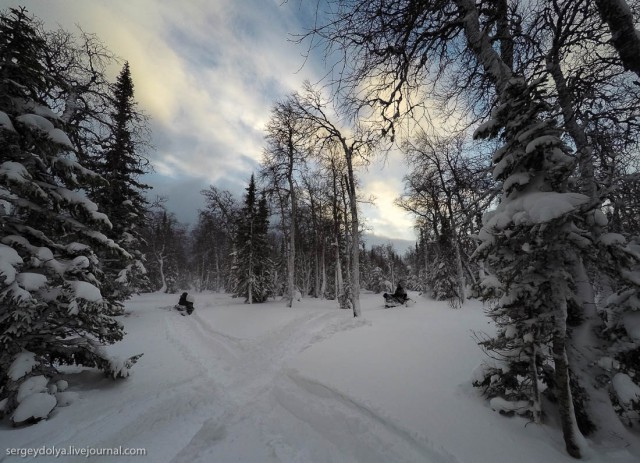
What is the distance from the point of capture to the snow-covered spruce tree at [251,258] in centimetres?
2092

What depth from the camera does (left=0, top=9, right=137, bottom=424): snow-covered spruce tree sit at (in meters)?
3.61

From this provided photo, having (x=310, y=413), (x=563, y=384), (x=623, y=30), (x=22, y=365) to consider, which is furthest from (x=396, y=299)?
(x=22, y=365)

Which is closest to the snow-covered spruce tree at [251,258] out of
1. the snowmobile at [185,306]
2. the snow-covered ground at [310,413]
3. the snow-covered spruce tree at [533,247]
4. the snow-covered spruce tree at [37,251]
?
the snowmobile at [185,306]

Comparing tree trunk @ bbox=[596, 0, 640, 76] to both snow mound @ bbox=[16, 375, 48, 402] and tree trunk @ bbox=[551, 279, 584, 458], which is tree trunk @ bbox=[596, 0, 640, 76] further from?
snow mound @ bbox=[16, 375, 48, 402]

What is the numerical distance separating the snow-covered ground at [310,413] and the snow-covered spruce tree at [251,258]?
13012mm

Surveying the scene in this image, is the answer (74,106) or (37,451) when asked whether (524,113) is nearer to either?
(37,451)

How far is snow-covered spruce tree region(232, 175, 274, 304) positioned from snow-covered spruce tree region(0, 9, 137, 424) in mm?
15723

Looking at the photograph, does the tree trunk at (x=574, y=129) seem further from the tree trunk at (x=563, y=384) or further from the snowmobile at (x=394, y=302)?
the snowmobile at (x=394, y=302)

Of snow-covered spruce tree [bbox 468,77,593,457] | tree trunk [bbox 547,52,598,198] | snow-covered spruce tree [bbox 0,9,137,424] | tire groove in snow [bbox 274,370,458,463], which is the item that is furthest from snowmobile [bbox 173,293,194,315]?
tree trunk [bbox 547,52,598,198]

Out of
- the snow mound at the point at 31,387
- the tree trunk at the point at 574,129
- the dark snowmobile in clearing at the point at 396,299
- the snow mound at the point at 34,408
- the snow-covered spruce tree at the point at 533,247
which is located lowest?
the snow mound at the point at 34,408

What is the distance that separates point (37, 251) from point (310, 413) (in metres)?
5.11

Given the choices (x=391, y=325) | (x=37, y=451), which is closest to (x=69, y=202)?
(x=37, y=451)

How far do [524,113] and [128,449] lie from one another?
20.8 ft

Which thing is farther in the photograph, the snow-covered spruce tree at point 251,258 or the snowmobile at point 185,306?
the snow-covered spruce tree at point 251,258
